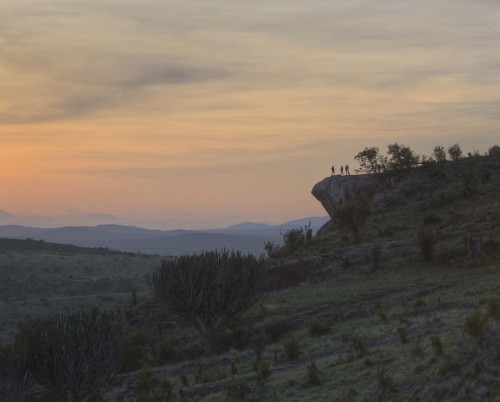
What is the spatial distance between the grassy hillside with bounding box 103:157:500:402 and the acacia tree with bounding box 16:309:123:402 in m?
1.55

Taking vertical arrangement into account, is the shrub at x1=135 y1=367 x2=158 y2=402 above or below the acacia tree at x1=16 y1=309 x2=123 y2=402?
below

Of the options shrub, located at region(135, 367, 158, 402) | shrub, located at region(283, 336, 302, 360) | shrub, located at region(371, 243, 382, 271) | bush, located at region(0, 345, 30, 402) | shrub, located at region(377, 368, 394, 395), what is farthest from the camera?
shrub, located at region(371, 243, 382, 271)

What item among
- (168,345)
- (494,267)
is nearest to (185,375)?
(168,345)

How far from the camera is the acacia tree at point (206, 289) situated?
28297 mm

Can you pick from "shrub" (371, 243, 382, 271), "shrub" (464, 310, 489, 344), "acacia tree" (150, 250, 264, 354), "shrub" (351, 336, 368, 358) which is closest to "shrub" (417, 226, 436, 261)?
"shrub" (371, 243, 382, 271)

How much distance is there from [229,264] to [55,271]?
181 feet

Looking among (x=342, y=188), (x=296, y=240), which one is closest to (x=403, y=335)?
(x=296, y=240)

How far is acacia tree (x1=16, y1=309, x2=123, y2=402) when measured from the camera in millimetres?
20656

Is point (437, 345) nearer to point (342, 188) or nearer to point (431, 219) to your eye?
point (431, 219)

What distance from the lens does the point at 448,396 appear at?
14078 millimetres

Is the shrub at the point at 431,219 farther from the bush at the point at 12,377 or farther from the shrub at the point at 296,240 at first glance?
the bush at the point at 12,377

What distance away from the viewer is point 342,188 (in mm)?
63656

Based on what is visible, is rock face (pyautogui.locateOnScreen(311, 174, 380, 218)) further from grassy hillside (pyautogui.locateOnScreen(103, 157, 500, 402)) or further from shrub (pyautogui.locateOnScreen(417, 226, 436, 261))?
shrub (pyautogui.locateOnScreen(417, 226, 436, 261))

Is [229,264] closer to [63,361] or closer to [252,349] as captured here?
[252,349]
